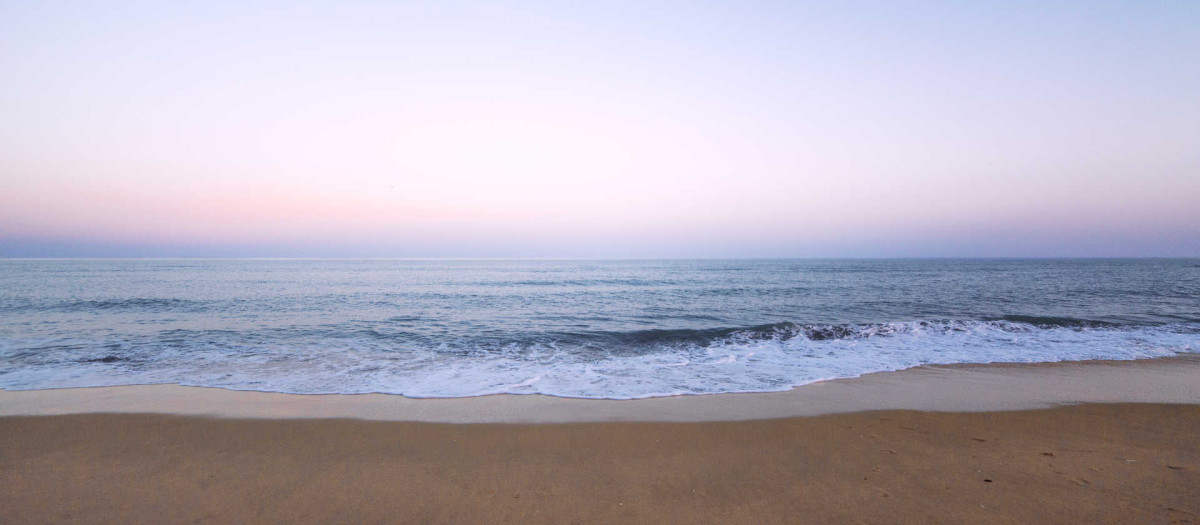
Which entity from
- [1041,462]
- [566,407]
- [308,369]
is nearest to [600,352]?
[566,407]

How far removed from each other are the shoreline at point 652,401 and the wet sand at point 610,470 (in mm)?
405

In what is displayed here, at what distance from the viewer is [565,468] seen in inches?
191

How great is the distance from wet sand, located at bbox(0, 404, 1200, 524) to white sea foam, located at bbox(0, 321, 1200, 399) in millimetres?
2319

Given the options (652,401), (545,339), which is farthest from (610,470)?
(545,339)

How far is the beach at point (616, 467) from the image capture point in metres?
3.94

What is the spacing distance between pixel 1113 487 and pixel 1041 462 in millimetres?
582

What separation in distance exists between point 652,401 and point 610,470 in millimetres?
3018

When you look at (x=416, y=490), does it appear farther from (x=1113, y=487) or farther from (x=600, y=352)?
(x=600, y=352)

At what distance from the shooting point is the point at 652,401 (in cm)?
771

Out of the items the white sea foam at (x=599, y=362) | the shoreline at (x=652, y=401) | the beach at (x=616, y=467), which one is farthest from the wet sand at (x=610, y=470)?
the white sea foam at (x=599, y=362)

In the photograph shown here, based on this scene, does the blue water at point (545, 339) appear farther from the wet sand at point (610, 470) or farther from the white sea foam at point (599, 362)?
the wet sand at point (610, 470)

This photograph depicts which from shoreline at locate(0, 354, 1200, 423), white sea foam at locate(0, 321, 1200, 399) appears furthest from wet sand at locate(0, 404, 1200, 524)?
white sea foam at locate(0, 321, 1200, 399)

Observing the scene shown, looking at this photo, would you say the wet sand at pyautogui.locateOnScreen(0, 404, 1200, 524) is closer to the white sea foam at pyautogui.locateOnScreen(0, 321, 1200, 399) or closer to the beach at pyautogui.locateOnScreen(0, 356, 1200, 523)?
the beach at pyautogui.locateOnScreen(0, 356, 1200, 523)

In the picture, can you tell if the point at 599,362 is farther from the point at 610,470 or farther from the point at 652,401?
the point at 610,470
